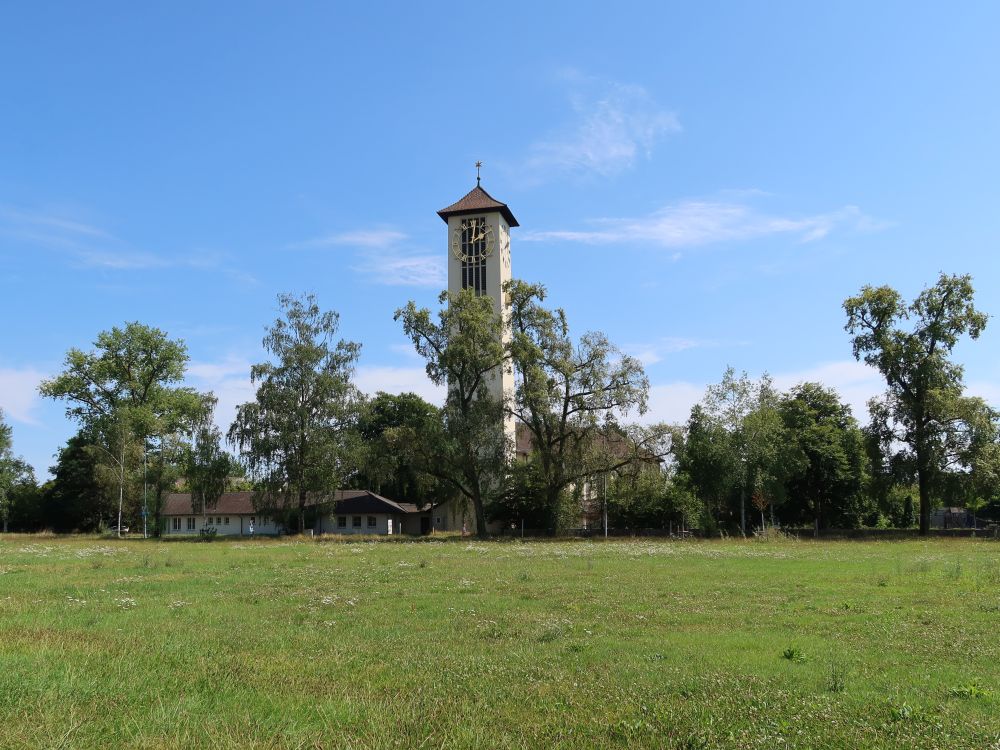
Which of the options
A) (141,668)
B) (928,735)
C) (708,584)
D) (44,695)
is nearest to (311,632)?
(141,668)

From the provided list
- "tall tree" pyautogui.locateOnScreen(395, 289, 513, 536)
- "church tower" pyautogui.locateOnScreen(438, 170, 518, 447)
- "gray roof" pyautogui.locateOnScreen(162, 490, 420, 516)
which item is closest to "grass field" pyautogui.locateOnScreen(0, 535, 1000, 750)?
"tall tree" pyautogui.locateOnScreen(395, 289, 513, 536)

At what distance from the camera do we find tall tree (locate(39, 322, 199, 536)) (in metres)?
75.6

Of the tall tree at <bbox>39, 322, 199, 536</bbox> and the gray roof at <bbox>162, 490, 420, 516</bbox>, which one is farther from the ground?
the tall tree at <bbox>39, 322, 199, 536</bbox>

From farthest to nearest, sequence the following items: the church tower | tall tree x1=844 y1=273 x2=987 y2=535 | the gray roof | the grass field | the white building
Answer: the church tower → the gray roof → the white building → tall tree x1=844 y1=273 x2=987 y2=535 → the grass field

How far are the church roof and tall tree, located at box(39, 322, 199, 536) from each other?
32279 mm

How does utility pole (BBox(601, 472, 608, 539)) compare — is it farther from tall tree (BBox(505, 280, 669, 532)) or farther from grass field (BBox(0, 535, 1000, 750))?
grass field (BBox(0, 535, 1000, 750))

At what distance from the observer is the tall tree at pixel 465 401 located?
58.2 m

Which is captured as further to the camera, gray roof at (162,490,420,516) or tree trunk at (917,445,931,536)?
gray roof at (162,490,420,516)

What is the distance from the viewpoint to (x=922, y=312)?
61.1 meters

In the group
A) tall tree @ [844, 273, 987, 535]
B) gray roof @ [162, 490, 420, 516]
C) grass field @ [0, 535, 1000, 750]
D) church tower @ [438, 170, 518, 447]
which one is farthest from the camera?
church tower @ [438, 170, 518, 447]

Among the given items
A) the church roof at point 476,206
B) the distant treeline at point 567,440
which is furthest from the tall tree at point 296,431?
the church roof at point 476,206

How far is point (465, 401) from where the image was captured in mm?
60812

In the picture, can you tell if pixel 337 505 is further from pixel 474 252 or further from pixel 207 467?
pixel 474 252

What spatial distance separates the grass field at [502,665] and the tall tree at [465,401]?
37.6 m
